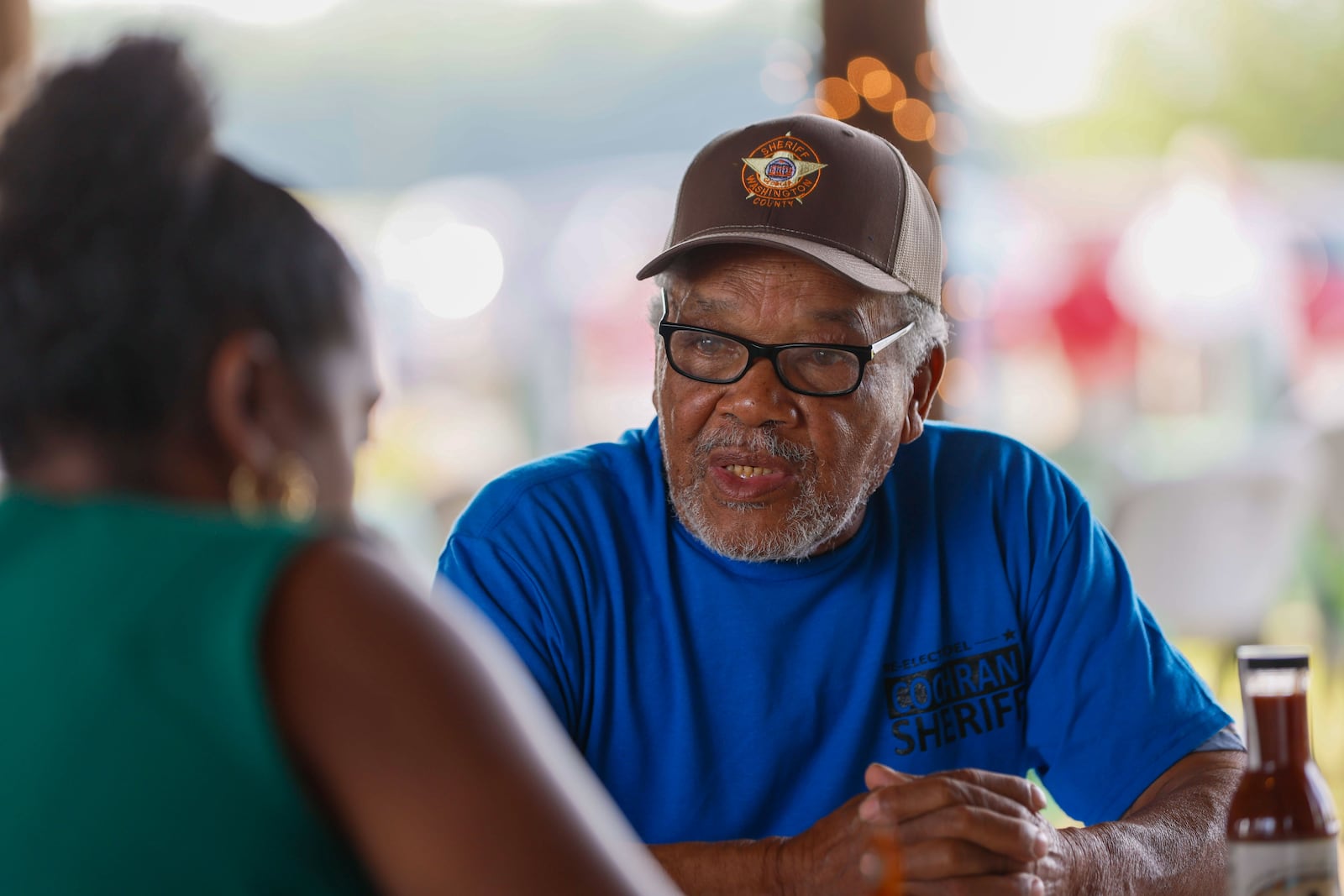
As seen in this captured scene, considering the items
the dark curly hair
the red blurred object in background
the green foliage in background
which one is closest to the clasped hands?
the dark curly hair

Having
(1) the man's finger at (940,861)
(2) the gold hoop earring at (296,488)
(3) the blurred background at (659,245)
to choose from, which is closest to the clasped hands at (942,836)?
(1) the man's finger at (940,861)

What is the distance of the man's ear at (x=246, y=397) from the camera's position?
0.82 m

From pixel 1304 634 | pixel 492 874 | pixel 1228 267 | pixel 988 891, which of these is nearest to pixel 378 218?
pixel 1228 267

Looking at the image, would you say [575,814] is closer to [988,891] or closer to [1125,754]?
[988,891]

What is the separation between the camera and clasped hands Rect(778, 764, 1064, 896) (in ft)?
4.52

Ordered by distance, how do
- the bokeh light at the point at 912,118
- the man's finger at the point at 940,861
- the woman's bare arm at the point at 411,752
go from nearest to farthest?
the woman's bare arm at the point at 411,752, the man's finger at the point at 940,861, the bokeh light at the point at 912,118

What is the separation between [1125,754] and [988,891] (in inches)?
17.5

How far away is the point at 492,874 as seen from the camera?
0.72 metres

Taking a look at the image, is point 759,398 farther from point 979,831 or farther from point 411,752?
point 411,752

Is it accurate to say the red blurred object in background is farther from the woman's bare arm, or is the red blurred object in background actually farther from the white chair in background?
the woman's bare arm

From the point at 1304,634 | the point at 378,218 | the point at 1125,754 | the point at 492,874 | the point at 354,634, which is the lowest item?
the point at 1304,634

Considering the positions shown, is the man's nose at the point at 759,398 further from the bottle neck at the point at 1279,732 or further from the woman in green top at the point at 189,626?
the woman in green top at the point at 189,626

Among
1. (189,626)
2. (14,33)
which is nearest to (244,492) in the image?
(189,626)

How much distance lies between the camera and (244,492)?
33.2 inches
